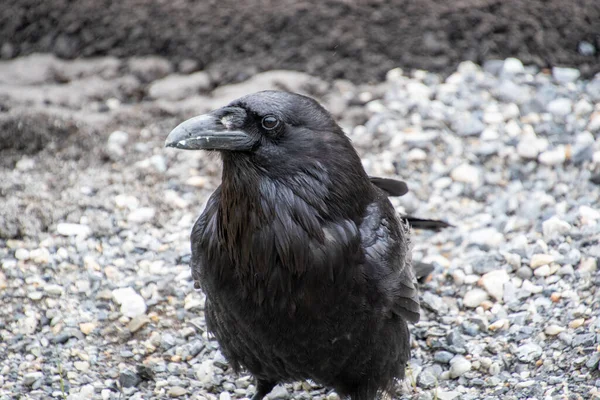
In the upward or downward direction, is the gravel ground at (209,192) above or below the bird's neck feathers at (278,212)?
below

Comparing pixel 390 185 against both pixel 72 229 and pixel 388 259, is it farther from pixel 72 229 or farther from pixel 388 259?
pixel 72 229

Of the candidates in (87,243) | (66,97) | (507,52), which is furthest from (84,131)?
(507,52)

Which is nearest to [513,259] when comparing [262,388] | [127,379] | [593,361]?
[593,361]

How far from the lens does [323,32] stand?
810 centimetres

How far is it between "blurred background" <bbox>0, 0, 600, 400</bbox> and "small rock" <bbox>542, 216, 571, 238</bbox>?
17 millimetres

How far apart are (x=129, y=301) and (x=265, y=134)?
6.74 feet

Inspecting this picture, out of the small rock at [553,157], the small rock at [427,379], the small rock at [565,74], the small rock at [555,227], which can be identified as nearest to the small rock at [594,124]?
the small rock at [553,157]

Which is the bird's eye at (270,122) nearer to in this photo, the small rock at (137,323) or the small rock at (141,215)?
the small rock at (137,323)

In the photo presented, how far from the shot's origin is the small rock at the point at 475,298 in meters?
5.79

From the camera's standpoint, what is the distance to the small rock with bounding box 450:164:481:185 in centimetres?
692

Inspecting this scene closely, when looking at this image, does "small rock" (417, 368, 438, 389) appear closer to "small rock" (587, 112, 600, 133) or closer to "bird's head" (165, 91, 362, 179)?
"bird's head" (165, 91, 362, 179)

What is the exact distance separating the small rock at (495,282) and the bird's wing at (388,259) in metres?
1.12

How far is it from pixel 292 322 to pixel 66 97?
4.28 meters

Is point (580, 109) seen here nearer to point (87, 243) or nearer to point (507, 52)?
point (507, 52)
